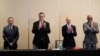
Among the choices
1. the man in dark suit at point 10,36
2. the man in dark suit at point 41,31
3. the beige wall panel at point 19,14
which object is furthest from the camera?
the beige wall panel at point 19,14

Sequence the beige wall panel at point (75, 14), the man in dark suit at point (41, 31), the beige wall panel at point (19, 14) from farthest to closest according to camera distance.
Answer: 1. the beige wall panel at point (75, 14)
2. the beige wall panel at point (19, 14)
3. the man in dark suit at point (41, 31)

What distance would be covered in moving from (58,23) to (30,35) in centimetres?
96

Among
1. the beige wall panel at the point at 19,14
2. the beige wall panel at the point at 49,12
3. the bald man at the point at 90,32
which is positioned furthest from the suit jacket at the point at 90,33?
the beige wall panel at the point at 19,14

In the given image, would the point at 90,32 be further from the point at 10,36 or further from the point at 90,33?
the point at 10,36

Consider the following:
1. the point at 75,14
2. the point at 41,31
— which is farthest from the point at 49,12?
the point at 41,31

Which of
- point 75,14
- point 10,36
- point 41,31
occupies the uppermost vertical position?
point 75,14

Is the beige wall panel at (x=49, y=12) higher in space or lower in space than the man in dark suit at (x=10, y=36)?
higher

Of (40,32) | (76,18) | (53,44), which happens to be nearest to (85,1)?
(76,18)

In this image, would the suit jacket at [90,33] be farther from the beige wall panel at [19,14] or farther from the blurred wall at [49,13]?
the beige wall panel at [19,14]

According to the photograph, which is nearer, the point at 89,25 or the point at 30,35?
the point at 89,25
